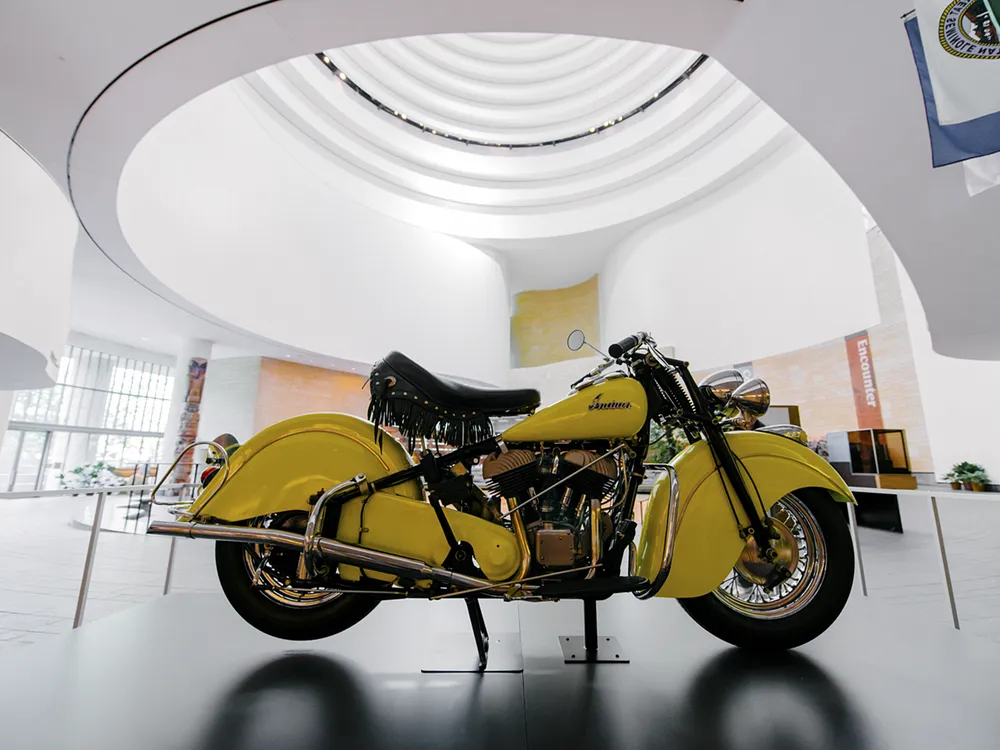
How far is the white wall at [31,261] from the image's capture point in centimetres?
398

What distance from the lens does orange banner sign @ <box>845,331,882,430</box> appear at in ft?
33.0

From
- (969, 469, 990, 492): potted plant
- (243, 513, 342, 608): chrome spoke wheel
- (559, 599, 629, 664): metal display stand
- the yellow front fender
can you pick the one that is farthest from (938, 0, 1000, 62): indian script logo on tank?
(969, 469, 990, 492): potted plant

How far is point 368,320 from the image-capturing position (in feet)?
43.9

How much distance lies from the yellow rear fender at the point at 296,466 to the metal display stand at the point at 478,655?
512 millimetres

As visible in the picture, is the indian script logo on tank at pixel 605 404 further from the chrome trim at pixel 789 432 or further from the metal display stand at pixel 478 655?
the metal display stand at pixel 478 655

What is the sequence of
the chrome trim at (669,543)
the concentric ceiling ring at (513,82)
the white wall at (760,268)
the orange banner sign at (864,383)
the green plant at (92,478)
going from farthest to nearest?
the concentric ceiling ring at (513,82) < the green plant at (92,478) < the white wall at (760,268) < the orange banner sign at (864,383) < the chrome trim at (669,543)

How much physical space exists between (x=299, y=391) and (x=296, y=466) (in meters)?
13.1

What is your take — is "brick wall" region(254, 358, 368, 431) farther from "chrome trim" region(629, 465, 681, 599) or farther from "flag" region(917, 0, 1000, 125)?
"flag" region(917, 0, 1000, 125)

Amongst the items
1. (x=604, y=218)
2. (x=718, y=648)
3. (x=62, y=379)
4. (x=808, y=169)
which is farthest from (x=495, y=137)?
(x=718, y=648)

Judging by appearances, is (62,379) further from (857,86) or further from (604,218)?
(857,86)

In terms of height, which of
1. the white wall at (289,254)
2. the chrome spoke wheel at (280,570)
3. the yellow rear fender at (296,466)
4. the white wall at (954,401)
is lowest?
the chrome spoke wheel at (280,570)

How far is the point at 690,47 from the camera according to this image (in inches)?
144

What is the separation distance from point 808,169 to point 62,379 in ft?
80.0

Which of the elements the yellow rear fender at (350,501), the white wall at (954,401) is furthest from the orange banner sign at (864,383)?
the yellow rear fender at (350,501)
